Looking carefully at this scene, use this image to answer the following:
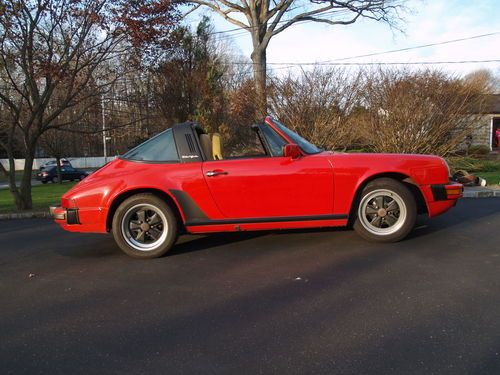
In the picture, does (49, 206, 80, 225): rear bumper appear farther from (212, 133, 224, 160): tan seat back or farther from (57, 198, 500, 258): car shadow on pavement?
(212, 133, 224, 160): tan seat back

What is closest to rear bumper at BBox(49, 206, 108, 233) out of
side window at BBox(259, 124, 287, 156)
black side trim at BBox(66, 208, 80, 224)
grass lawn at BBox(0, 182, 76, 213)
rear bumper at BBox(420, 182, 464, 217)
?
black side trim at BBox(66, 208, 80, 224)

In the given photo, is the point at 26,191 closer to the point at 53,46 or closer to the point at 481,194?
the point at 53,46

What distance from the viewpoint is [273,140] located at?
5.19 meters

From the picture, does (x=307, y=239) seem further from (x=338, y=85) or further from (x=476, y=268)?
(x=338, y=85)

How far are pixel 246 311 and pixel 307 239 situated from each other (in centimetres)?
231

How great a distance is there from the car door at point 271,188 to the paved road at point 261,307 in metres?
0.49

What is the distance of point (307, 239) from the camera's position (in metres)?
5.48

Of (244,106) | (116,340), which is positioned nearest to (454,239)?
(116,340)

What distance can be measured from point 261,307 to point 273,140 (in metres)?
2.38

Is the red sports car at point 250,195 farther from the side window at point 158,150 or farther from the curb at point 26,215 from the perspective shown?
the curb at point 26,215

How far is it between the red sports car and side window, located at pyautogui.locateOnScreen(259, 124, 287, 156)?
2 cm

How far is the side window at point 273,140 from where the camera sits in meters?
5.10

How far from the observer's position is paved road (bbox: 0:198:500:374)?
2590 millimetres

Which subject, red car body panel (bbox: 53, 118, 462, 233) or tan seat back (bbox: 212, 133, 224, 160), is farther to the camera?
tan seat back (bbox: 212, 133, 224, 160)
